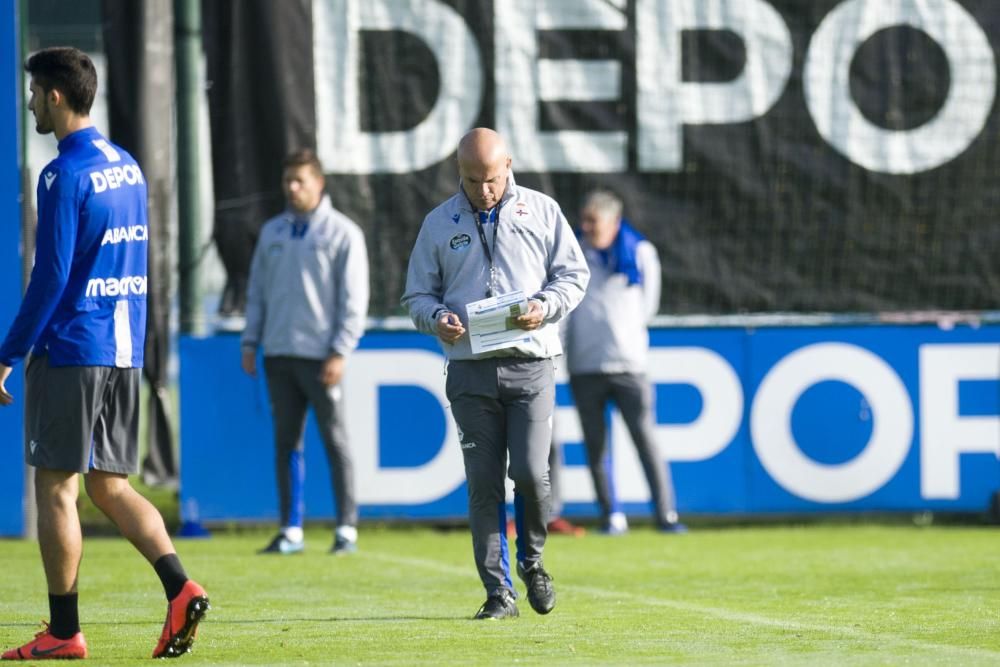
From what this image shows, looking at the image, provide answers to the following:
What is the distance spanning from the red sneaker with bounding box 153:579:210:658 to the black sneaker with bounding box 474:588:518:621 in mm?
1480

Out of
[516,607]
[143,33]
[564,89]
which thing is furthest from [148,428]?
[516,607]

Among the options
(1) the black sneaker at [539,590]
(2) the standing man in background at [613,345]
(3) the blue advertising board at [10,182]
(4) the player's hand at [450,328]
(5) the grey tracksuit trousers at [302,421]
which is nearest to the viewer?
(4) the player's hand at [450,328]

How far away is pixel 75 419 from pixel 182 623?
30.0 inches

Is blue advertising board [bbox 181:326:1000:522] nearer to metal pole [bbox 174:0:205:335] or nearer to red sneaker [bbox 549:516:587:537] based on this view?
red sneaker [bbox 549:516:587:537]

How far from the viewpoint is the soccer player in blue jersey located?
6.00 m

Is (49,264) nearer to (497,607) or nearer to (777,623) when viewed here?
(497,607)

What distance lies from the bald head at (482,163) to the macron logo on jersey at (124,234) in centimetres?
134

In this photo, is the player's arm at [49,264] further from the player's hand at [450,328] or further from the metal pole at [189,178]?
the metal pole at [189,178]

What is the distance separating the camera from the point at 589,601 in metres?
7.93

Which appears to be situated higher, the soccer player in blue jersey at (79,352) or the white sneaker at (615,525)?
the soccer player in blue jersey at (79,352)

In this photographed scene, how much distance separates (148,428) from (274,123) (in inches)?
86.0

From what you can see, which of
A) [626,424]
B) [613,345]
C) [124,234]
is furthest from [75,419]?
[626,424]

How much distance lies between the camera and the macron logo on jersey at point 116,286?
6093 mm

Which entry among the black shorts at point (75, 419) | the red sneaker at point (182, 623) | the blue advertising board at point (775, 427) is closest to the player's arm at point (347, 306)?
the blue advertising board at point (775, 427)
